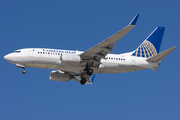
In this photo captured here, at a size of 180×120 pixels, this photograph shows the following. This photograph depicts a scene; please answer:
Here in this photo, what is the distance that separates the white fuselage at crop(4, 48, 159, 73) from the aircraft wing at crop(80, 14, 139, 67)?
1.09 metres

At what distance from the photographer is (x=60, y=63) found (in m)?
40.4

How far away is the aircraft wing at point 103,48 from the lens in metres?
34.6

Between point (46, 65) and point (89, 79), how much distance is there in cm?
952

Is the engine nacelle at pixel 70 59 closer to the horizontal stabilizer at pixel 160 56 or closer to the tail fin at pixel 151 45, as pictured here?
the tail fin at pixel 151 45

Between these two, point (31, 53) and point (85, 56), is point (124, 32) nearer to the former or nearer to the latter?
point (85, 56)

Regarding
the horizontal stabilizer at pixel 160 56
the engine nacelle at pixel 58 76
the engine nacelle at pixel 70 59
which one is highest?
the horizontal stabilizer at pixel 160 56

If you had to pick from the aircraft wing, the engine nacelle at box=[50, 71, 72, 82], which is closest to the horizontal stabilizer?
the aircraft wing

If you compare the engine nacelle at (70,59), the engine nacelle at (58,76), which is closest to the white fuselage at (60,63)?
the engine nacelle at (70,59)

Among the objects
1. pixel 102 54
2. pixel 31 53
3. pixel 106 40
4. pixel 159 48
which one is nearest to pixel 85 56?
pixel 102 54

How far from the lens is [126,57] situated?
141ft

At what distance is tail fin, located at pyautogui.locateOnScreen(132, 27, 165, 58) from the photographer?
147 feet

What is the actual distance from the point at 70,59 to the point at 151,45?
13.9m

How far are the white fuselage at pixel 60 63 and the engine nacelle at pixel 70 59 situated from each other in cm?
90

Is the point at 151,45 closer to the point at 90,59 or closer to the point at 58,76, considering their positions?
the point at 90,59
